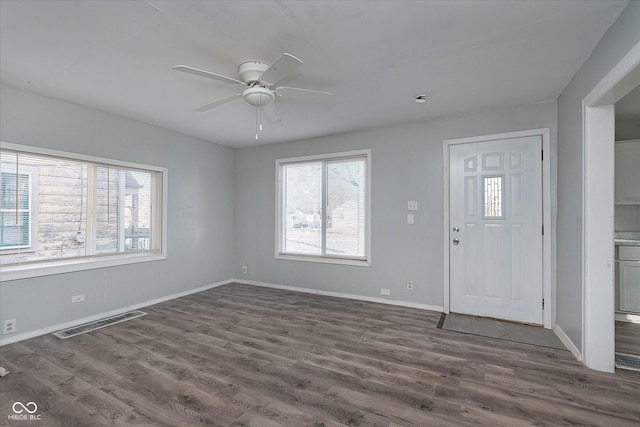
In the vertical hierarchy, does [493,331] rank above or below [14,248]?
below

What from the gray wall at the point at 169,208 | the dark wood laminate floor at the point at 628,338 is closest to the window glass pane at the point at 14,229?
the gray wall at the point at 169,208

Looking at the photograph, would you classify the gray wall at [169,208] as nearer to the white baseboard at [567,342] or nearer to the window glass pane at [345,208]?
the window glass pane at [345,208]

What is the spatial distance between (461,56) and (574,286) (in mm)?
2294

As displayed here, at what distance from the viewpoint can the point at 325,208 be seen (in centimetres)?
488

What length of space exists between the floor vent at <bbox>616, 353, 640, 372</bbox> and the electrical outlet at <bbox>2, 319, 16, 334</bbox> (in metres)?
5.52

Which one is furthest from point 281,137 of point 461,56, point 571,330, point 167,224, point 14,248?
point 571,330

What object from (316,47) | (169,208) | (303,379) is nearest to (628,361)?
(303,379)

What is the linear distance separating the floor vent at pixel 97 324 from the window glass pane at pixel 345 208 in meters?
2.80

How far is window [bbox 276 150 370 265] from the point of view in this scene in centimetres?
457

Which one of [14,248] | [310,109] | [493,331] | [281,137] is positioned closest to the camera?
[14,248]

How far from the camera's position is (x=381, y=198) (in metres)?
4.32

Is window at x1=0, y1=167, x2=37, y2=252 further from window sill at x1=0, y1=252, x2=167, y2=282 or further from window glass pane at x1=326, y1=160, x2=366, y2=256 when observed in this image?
window glass pane at x1=326, y1=160, x2=366, y2=256

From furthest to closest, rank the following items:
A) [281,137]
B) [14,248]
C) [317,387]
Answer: [281,137] → [14,248] → [317,387]

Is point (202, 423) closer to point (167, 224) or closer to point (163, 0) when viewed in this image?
point (163, 0)
